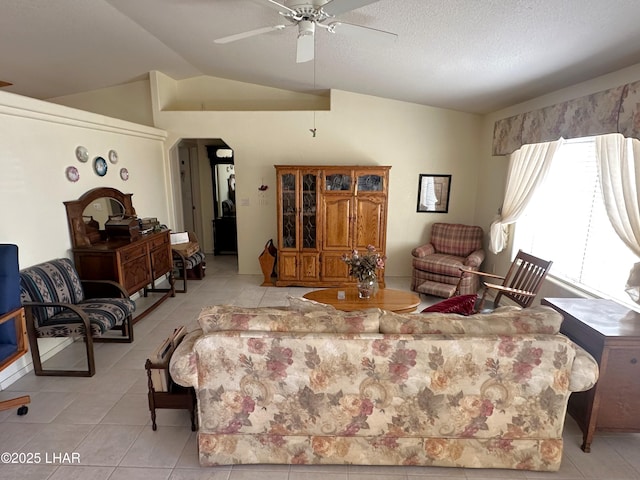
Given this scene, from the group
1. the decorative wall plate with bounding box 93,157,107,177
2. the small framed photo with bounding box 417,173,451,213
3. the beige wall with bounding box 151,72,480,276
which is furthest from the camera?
the small framed photo with bounding box 417,173,451,213

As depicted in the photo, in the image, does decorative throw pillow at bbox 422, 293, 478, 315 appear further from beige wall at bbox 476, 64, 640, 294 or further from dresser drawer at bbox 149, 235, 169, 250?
dresser drawer at bbox 149, 235, 169, 250

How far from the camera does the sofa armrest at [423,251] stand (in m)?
4.86

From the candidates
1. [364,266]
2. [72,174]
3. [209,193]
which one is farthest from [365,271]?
[209,193]

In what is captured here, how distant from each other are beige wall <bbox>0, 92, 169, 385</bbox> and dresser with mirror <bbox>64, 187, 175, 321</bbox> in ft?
0.35

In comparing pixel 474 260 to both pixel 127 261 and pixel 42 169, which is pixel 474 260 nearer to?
pixel 127 261

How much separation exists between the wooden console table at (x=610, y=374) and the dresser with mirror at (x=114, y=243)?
3797mm

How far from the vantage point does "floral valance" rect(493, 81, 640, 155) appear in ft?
7.66

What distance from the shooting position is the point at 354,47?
3.26 meters

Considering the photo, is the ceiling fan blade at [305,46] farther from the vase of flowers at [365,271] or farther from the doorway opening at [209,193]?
the doorway opening at [209,193]

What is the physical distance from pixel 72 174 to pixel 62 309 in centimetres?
134

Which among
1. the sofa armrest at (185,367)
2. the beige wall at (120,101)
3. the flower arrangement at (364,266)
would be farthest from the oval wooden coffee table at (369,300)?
the beige wall at (120,101)

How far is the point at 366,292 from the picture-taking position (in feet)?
11.2

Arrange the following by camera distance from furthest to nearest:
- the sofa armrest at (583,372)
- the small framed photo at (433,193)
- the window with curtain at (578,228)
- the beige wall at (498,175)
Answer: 1. the small framed photo at (433,193)
2. the beige wall at (498,175)
3. the window with curtain at (578,228)
4. the sofa armrest at (583,372)

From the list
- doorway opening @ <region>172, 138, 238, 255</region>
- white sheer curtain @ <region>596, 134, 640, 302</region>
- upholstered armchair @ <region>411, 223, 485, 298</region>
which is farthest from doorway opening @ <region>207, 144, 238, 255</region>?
white sheer curtain @ <region>596, 134, 640, 302</region>
